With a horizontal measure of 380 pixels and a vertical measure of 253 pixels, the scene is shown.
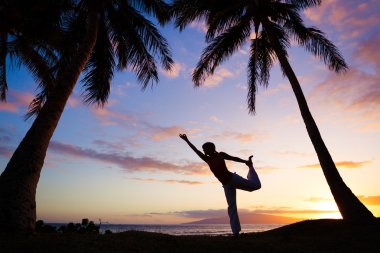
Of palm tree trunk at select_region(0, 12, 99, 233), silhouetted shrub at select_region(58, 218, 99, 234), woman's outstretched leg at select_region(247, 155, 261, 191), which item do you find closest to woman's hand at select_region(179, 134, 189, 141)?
woman's outstretched leg at select_region(247, 155, 261, 191)

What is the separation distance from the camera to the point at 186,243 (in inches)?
265

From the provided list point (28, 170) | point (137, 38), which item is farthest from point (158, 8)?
point (28, 170)

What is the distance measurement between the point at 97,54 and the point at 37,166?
7.44 m

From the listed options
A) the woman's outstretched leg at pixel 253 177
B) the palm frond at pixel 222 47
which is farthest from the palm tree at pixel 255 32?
the woman's outstretched leg at pixel 253 177

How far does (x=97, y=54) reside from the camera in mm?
14031

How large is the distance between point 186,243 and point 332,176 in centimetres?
633

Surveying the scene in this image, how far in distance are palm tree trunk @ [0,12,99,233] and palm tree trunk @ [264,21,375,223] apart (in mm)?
7719

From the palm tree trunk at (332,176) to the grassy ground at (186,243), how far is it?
1.28 m

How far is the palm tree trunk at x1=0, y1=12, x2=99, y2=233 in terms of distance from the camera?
22.3 feet

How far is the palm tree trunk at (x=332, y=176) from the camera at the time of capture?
10258 mm

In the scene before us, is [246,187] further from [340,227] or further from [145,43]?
[145,43]

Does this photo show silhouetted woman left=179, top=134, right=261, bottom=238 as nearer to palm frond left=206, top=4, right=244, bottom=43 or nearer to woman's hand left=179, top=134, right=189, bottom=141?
woman's hand left=179, top=134, right=189, bottom=141

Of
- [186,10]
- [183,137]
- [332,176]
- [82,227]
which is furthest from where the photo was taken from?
[186,10]

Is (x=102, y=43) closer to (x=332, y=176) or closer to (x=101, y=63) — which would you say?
(x=101, y=63)
